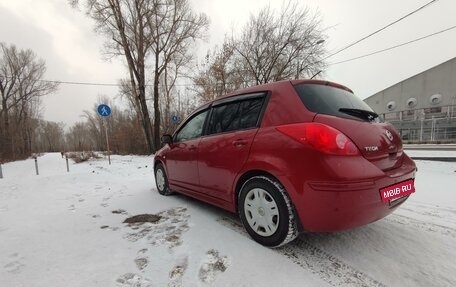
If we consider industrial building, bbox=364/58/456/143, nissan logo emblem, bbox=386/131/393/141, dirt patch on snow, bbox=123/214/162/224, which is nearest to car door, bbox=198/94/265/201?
dirt patch on snow, bbox=123/214/162/224

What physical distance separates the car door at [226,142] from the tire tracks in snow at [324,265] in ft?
3.00

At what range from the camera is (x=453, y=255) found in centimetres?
226

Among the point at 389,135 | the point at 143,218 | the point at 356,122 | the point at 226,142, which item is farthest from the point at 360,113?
the point at 143,218

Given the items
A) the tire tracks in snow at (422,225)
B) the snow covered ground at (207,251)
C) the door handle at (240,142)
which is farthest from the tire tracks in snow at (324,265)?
the tire tracks in snow at (422,225)

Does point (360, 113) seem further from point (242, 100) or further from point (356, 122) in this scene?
point (242, 100)

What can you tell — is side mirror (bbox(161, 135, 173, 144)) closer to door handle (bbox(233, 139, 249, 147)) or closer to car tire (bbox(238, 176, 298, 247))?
door handle (bbox(233, 139, 249, 147))

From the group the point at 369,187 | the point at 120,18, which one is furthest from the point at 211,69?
the point at 369,187

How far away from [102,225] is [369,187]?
3.12 metres

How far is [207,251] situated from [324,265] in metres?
1.06

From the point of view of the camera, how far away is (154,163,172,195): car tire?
15.5 ft

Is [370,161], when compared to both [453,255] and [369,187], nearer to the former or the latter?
[369,187]

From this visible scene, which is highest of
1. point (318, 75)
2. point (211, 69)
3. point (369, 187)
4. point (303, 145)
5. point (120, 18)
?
point (120, 18)

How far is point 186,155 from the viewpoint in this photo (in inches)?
151

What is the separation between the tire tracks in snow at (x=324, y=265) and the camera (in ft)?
6.35
